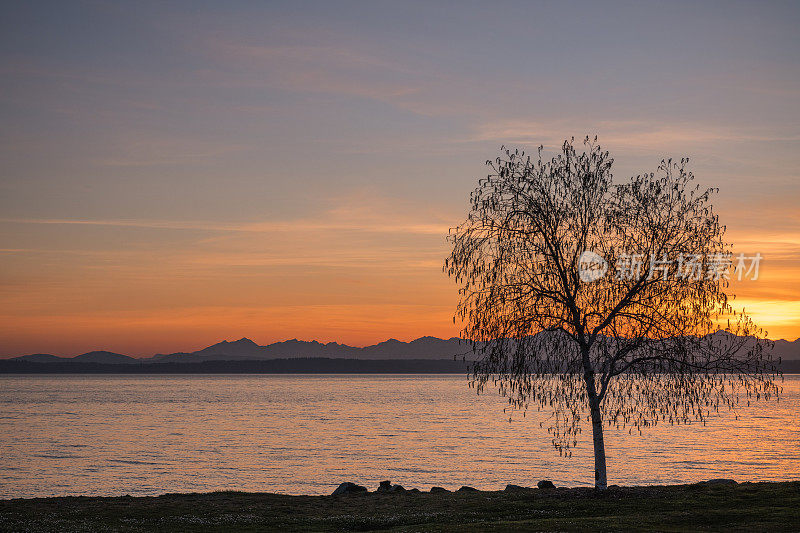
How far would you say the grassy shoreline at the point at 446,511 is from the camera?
92.8 feet

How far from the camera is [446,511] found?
33281 mm

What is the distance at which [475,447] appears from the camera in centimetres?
9231

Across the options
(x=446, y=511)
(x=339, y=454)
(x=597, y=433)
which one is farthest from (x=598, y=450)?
(x=339, y=454)

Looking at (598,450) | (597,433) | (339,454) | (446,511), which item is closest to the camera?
(446,511)

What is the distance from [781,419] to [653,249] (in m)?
129

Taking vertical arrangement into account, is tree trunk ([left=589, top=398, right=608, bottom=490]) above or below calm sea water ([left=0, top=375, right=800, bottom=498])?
above

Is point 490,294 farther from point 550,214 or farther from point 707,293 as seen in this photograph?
point 707,293

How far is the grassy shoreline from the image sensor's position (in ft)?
92.8

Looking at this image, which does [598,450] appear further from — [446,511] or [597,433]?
[446,511]
